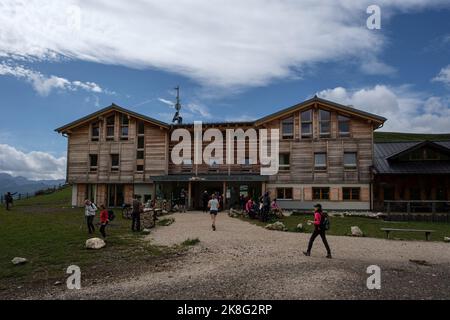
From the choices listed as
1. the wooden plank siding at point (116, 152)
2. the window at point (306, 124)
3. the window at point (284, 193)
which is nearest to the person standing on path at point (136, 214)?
the wooden plank siding at point (116, 152)

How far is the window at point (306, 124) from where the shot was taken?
31.3 meters

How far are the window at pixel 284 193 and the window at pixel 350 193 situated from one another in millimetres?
4810

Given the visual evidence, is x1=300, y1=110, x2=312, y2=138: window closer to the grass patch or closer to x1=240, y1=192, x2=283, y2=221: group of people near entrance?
x1=240, y1=192, x2=283, y2=221: group of people near entrance

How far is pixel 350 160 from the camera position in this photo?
3034 centimetres

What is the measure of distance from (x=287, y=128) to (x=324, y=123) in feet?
11.3

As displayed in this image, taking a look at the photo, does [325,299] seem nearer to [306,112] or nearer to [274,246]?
[274,246]

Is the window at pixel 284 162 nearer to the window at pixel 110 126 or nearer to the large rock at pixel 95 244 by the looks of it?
the window at pixel 110 126

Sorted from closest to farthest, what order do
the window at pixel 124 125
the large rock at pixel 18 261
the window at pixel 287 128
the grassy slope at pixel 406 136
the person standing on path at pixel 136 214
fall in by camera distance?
the large rock at pixel 18 261 → the person standing on path at pixel 136 214 → the window at pixel 287 128 → the window at pixel 124 125 → the grassy slope at pixel 406 136

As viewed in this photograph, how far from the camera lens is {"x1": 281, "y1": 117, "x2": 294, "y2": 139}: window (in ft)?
104

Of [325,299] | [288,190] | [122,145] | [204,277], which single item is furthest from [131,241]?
[122,145]

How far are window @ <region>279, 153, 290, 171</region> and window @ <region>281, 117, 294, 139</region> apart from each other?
1725mm

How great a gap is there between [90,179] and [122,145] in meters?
4.93

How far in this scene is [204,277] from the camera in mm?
8750

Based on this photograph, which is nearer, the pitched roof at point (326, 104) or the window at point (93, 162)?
the pitched roof at point (326, 104)
